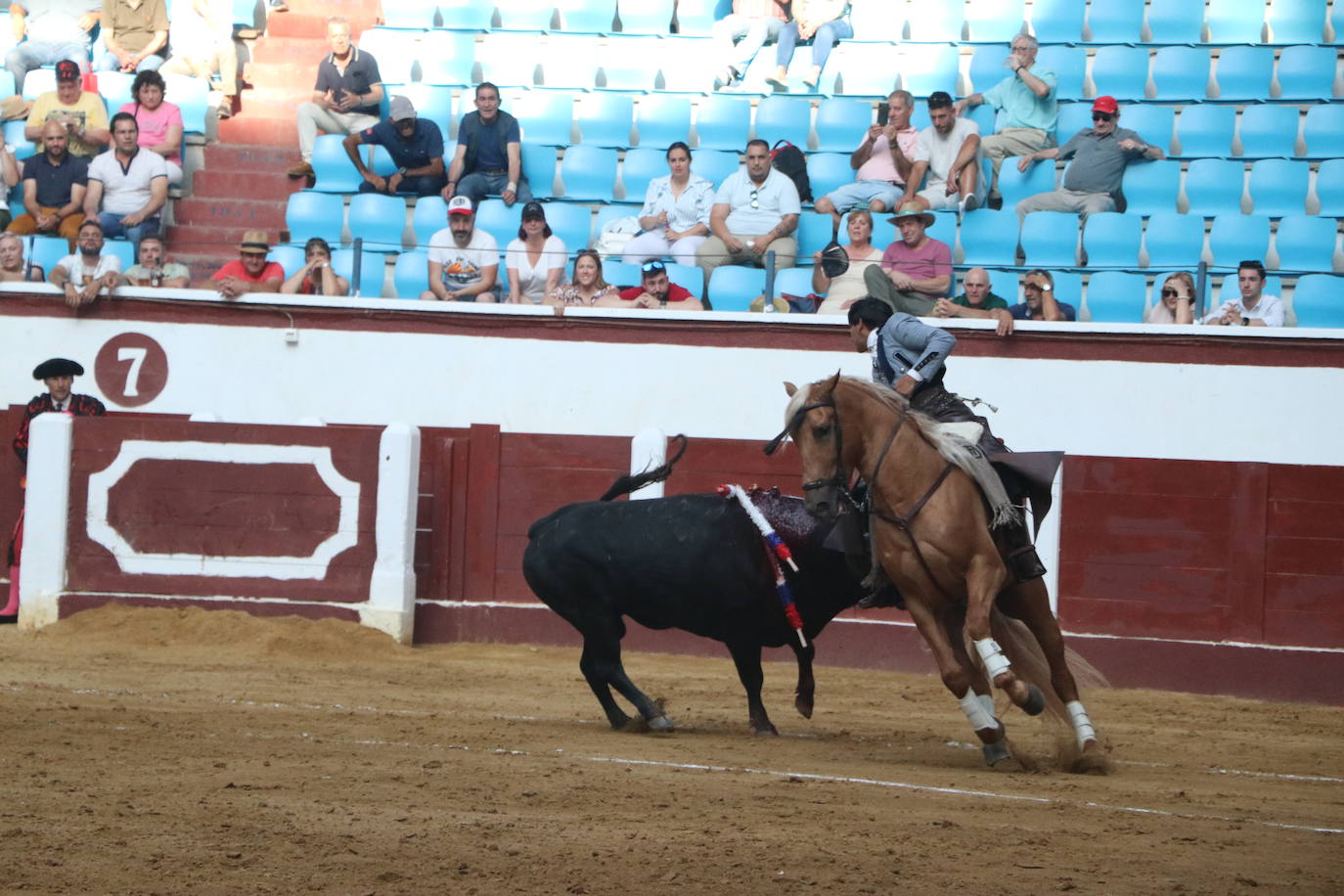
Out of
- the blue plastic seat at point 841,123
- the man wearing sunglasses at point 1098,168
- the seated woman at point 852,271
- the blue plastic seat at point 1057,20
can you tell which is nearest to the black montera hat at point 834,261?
the seated woman at point 852,271

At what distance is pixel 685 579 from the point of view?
282 inches

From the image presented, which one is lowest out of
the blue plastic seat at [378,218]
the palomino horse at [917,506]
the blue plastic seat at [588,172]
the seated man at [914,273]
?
the palomino horse at [917,506]

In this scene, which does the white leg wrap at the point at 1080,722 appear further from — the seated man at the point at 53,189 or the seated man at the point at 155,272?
the seated man at the point at 53,189

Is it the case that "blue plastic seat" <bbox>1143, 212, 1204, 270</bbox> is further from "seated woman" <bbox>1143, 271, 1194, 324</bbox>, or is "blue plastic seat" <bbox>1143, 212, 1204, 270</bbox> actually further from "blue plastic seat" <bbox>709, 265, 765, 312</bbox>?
"blue plastic seat" <bbox>709, 265, 765, 312</bbox>

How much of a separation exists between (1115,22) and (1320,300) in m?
3.68

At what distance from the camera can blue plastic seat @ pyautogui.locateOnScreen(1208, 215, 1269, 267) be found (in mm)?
11156

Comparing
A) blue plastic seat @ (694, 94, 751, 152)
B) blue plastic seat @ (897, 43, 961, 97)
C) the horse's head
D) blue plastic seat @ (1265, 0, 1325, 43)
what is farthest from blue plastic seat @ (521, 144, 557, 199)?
the horse's head

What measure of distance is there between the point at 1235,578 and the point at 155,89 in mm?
8530

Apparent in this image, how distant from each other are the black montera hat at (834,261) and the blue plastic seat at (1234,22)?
423 cm

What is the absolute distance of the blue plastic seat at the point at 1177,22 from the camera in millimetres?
13102

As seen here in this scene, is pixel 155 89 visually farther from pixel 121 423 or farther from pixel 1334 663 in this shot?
pixel 1334 663

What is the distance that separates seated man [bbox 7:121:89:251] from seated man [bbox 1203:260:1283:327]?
777 centimetres

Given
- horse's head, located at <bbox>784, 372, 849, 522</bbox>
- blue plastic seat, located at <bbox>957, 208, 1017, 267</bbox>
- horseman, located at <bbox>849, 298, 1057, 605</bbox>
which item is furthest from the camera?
blue plastic seat, located at <bbox>957, 208, 1017, 267</bbox>

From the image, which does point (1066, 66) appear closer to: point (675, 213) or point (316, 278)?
point (675, 213)
